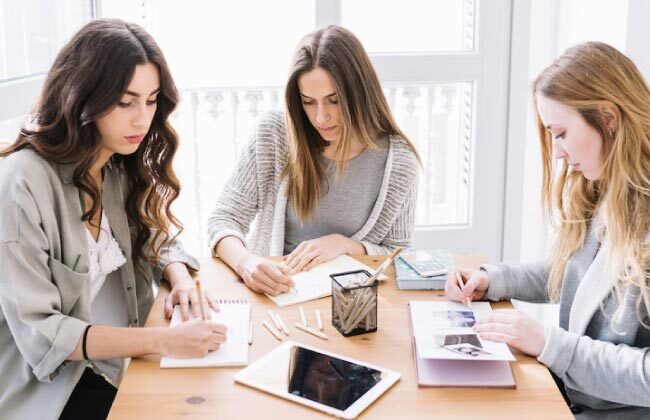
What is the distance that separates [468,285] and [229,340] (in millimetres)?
526

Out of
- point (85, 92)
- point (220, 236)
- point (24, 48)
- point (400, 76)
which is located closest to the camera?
point (85, 92)

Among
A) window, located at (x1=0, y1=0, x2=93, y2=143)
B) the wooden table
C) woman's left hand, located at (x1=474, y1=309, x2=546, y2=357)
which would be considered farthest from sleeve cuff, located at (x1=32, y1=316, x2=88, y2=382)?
window, located at (x1=0, y1=0, x2=93, y2=143)

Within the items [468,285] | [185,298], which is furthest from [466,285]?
[185,298]

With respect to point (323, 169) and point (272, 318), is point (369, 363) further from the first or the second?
point (323, 169)

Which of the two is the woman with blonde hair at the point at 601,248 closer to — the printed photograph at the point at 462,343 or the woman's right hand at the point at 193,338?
the printed photograph at the point at 462,343

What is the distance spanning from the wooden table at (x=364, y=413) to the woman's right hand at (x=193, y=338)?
0.12 ft

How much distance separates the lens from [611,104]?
1466 mm

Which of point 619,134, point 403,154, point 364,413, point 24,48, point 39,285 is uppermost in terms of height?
point 24,48

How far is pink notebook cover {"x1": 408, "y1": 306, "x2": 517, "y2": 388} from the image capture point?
1.31 meters

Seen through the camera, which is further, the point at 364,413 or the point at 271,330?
the point at 271,330

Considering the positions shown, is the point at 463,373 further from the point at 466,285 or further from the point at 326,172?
the point at 326,172

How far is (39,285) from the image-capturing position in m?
1.45

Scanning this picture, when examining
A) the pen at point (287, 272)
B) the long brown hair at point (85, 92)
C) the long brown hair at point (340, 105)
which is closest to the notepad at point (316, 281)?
the pen at point (287, 272)

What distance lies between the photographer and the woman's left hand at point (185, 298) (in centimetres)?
161
